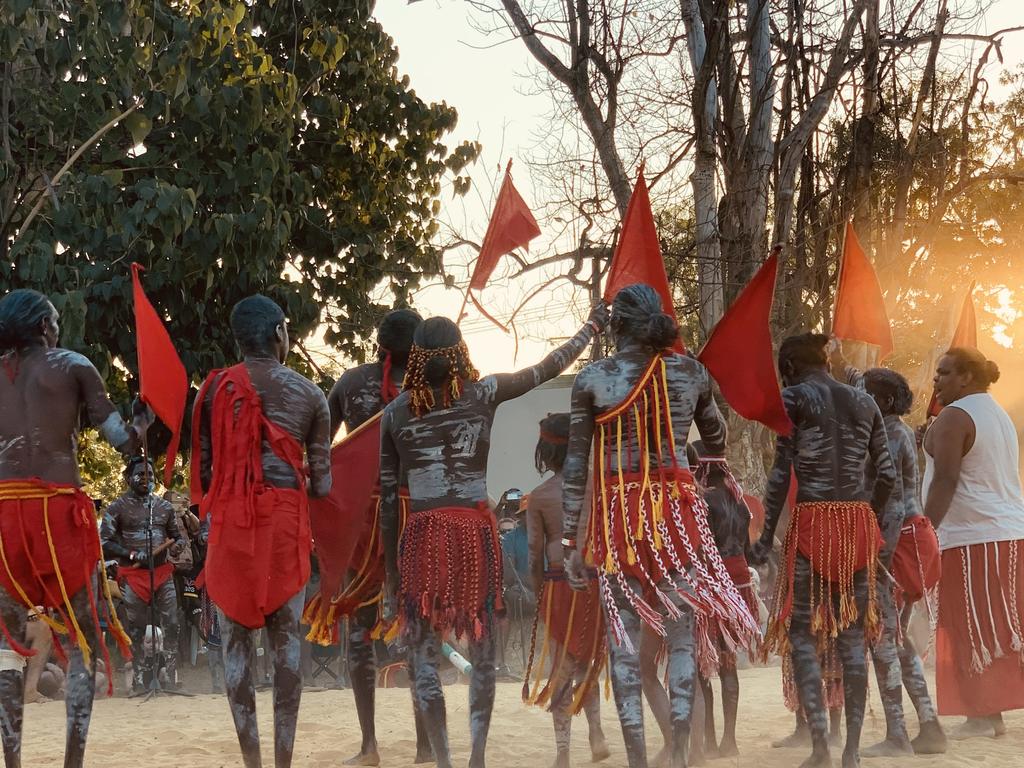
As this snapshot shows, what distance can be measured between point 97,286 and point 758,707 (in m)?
6.66

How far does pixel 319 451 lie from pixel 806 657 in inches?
94.1

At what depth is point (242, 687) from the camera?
530 cm

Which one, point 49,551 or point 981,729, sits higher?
point 49,551

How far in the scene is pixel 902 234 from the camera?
48.4 ft

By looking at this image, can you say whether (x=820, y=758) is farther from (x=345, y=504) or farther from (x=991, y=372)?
(x=345, y=504)

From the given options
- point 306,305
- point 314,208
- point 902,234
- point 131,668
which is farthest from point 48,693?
point 902,234

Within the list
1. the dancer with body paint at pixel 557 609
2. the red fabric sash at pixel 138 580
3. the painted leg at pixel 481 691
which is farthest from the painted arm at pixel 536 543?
the red fabric sash at pixel 138 580

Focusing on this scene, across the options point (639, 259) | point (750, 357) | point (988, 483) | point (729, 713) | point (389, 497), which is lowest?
point (729, 713)

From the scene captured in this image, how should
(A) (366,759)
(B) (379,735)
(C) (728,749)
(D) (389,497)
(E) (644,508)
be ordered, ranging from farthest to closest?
(B) (379,735) → (C) (728,749) → (A) (366,759) → (D) (389,497) → (E) (644,508)

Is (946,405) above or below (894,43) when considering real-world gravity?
below

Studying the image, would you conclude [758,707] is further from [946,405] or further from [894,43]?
[894,43]

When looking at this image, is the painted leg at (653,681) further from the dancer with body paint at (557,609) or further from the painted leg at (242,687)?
the painted leg at (242,687)

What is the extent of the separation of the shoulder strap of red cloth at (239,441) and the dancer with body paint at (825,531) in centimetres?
222

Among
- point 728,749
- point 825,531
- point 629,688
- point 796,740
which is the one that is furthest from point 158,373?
point 796,740
